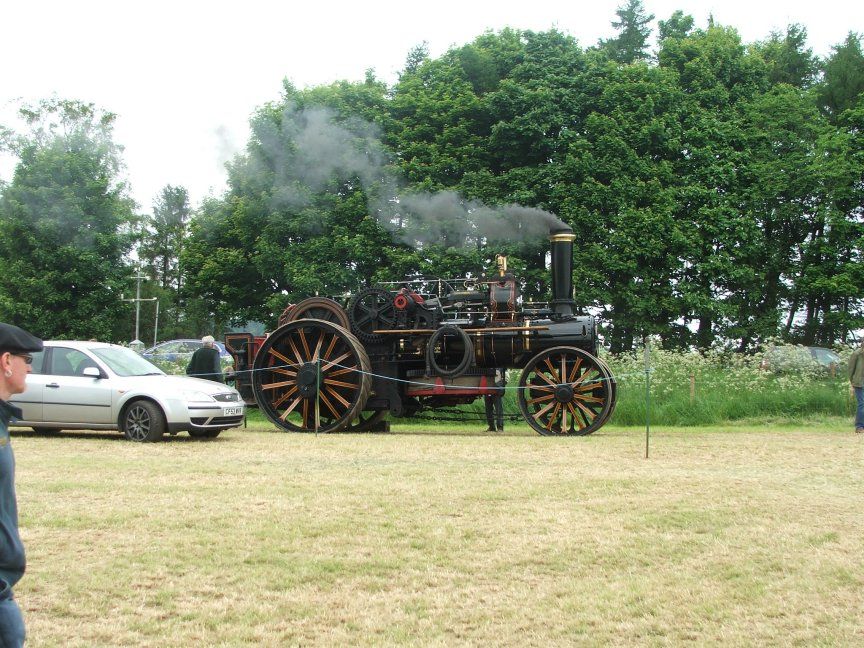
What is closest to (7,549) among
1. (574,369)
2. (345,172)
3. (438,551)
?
(438,551)

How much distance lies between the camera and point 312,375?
54.4 feet

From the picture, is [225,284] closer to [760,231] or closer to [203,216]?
[203,216]

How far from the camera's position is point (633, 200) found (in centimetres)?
2986

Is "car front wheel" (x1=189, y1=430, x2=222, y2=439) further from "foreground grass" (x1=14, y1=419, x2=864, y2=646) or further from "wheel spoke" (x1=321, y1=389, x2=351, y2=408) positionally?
"foreground grass" (x1=14, y1=419, x2=864, y2=646)

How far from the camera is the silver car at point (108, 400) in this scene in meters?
13.5

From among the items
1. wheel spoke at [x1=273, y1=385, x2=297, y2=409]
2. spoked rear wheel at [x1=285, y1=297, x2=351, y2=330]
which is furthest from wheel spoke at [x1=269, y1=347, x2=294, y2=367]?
spoked rear wheel at [x1=285, y1=297, x2=351, y2=330]

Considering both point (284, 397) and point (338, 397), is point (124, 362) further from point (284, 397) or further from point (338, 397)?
point (338, 397)

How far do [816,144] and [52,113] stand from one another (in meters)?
28.2

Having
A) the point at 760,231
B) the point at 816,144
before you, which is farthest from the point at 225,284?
the point at 816,144

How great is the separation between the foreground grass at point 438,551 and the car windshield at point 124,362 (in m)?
2.90

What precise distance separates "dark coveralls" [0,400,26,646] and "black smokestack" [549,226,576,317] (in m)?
13.1

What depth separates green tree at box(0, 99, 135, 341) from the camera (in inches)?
1330

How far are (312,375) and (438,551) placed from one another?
10370mm

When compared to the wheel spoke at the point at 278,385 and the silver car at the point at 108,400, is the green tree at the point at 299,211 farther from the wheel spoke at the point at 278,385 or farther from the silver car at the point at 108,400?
the silver car at the point at 108,400
